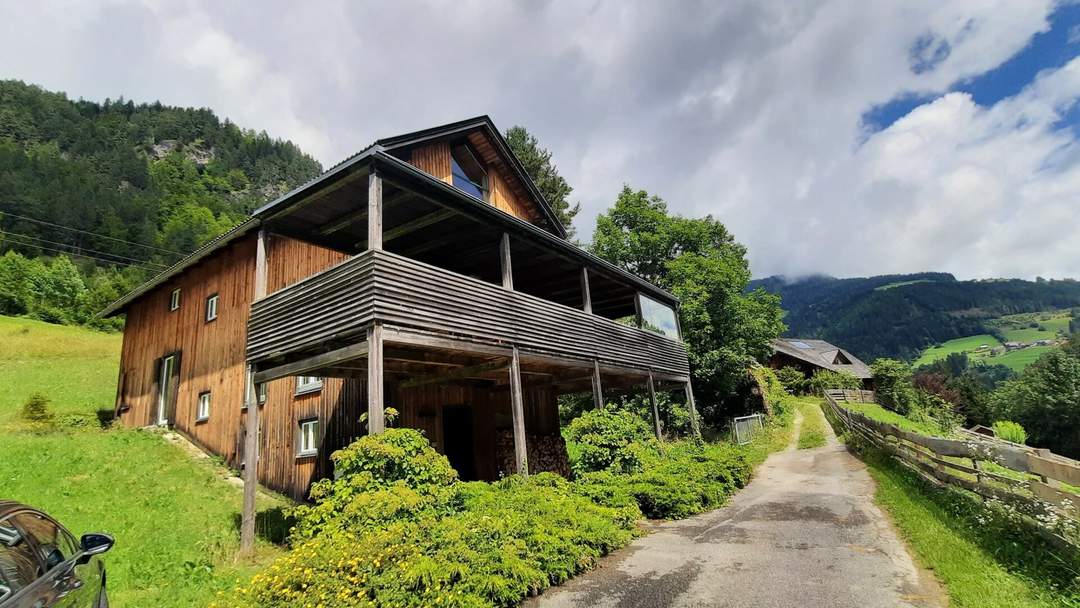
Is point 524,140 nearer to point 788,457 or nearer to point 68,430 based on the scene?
point 788,457

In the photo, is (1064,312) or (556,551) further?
(1064,312)

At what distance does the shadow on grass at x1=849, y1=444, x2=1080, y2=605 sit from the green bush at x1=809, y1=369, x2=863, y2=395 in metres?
40.3

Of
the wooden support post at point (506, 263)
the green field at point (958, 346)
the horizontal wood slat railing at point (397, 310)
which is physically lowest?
the horizontal wood slat railing at point (397, 310)

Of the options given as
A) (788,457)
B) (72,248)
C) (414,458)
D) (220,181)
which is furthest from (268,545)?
(220,181)

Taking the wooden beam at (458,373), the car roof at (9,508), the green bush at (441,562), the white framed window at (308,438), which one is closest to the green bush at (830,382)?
the wooden beam at (458,373)

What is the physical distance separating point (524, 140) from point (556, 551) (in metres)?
34.2

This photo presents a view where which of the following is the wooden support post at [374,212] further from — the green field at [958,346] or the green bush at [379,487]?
the green field at [958,346]

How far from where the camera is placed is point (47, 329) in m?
35.5

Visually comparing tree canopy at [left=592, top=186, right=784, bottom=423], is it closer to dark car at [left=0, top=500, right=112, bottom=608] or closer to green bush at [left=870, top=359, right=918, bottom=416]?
green bush at [left=870, top=359, right=918, bottom=416]

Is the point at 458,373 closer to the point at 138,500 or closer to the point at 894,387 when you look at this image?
the point at 138,500

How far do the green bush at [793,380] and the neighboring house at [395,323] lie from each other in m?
29.8

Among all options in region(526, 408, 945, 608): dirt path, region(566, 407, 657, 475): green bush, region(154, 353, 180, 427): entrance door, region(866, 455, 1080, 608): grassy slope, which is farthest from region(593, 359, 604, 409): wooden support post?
region(154, 353, 180, 427): entrance door

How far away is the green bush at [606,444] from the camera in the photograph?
12.1 meters

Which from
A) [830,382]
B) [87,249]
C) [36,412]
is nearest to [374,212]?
[36,412]
